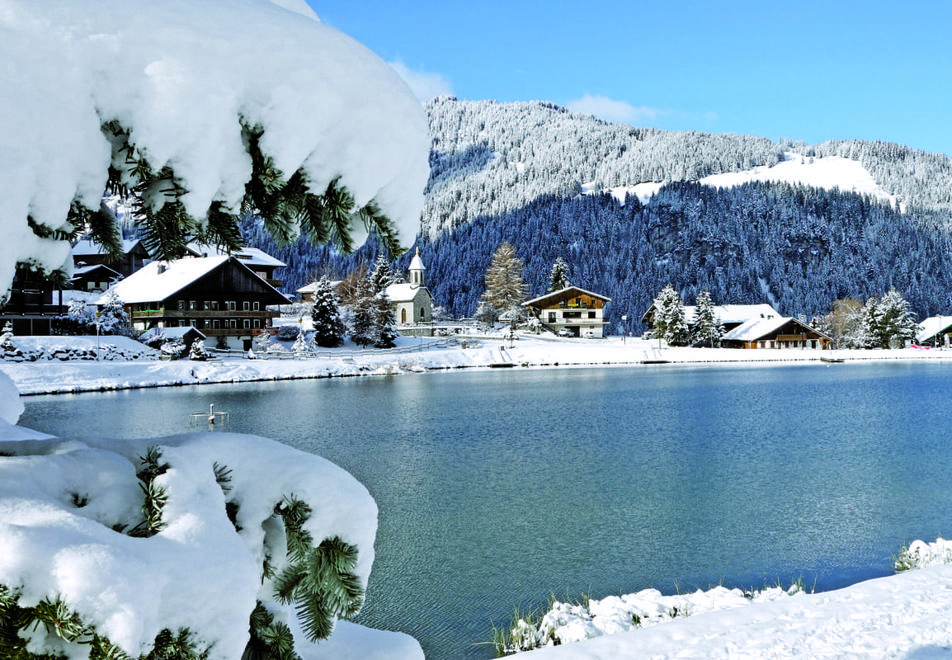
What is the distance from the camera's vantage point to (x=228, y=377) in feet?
150

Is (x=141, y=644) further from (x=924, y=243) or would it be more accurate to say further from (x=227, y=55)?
(x=924, y=243)

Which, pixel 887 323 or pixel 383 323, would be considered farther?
pixel 887 323

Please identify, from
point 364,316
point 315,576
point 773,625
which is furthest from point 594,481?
point 364,316

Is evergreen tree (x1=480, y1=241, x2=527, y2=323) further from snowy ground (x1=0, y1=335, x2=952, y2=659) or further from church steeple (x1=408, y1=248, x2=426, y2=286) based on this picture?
snowy ground (x1=0, y1=335, x2=952, y2=659)

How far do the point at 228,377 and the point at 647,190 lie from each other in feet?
560

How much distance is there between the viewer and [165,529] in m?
1.95

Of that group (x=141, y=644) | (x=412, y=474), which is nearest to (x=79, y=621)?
(x=141, y=644)

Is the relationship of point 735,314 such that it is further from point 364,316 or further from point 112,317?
point 112,317

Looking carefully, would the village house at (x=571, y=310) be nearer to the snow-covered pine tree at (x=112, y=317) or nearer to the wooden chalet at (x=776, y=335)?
the wooden chalet at (x=776, y=335)

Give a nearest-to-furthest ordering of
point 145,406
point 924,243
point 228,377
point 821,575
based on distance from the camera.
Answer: point 821,575 < point 145,406 < point 228,377 < point 924,243

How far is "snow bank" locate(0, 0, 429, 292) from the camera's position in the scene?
73.6 inches

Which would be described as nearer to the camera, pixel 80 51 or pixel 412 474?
pixel 80 51

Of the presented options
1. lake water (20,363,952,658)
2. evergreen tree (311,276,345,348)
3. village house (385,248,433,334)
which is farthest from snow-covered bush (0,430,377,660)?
village house (385,248,433,334)

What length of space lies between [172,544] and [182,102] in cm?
125
